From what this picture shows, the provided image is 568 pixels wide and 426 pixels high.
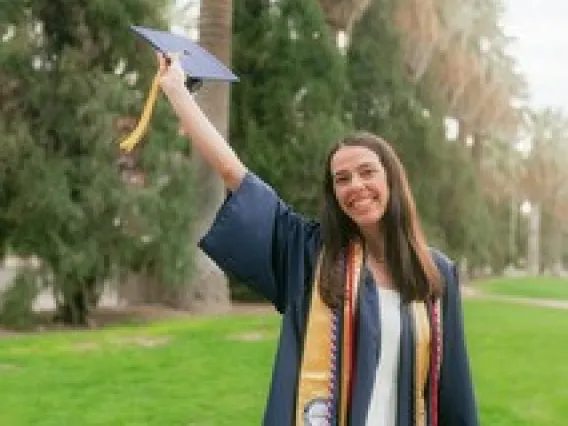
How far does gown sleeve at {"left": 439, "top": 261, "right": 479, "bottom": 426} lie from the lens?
2.23 metres

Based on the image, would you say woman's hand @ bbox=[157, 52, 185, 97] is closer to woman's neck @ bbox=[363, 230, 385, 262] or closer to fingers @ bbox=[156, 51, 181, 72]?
fingers @ bbox=[156, 51, 181, 72]

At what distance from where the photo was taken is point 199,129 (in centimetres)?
239

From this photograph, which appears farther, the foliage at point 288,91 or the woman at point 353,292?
the foliage at point 288,91

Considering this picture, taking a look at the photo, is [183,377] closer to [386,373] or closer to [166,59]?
[166,59]

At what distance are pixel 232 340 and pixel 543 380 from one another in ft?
12.8

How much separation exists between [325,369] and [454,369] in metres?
0.32

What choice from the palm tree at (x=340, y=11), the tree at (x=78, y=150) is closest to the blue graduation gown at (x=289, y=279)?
the tree at (x=78, y=150)

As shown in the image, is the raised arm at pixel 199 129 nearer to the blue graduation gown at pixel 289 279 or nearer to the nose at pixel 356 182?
the blue graduation gown at pixel 289 279

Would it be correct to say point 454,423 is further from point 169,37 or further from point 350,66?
point 350,66

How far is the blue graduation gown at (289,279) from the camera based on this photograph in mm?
2152

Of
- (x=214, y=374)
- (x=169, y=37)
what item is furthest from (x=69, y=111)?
(x=169, y=37)

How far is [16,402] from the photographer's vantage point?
752cm

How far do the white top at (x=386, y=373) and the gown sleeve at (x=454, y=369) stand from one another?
0.46ft

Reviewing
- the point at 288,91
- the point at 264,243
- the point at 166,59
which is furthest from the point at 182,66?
the point at 288,91
